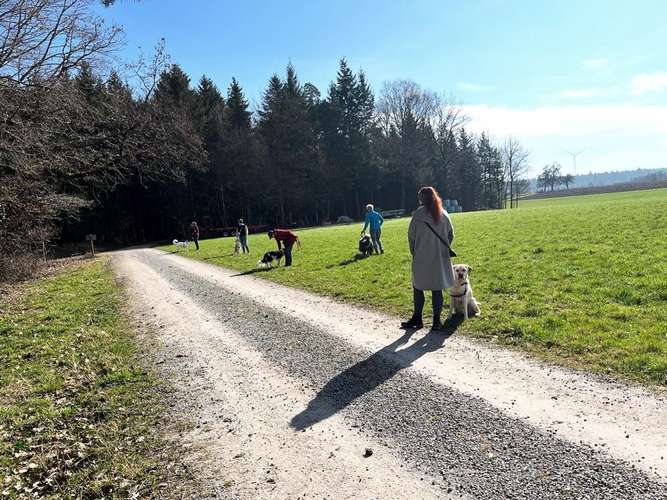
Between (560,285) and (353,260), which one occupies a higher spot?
(353,260)

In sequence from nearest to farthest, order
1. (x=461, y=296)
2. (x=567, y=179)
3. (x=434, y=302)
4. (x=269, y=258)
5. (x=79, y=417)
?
(x=79, y=417) → (x=434, y=302) → (x=461, y=296) → (x=269, y=258) → (x=567, y=179)

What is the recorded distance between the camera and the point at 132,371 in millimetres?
6547

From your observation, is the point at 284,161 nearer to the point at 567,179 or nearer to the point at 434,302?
the point at 434,302

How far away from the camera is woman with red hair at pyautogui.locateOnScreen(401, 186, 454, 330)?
279 inches

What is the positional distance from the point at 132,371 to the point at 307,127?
49146 mm

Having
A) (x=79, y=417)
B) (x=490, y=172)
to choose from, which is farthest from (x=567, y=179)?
(x=79, y=417)

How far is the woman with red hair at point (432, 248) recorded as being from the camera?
7.08 m

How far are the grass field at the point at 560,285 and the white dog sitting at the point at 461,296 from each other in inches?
11.1

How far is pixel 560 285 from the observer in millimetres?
9164

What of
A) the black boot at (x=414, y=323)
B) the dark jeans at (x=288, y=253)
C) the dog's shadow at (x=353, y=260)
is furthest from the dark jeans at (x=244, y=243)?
the black boot at (x=414, y=323)

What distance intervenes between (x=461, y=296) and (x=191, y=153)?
96.7 ft

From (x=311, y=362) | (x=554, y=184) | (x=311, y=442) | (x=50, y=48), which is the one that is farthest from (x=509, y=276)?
(x=554, y=184)

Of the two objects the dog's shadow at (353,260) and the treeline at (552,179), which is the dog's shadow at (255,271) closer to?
the dog's shadow at (353,260)

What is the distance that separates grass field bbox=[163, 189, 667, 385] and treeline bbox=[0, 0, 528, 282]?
8323 mm
